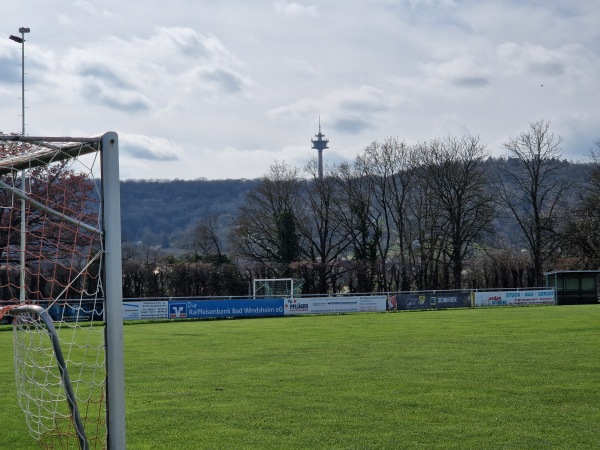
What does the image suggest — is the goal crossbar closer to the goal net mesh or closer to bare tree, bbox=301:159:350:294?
the goal net mesh

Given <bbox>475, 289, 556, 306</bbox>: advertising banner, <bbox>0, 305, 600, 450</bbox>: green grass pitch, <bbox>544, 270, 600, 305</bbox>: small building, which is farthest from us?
<bbox>544, 270, 600, 305</bbox>: small building

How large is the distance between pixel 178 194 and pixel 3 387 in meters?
158

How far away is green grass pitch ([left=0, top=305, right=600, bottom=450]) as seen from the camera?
365 inches

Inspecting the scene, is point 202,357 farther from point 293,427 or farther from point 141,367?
point 293,427

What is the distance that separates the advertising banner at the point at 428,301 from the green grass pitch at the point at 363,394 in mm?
24165

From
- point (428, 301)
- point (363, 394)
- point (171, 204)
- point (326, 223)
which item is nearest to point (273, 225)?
point (326, 223)

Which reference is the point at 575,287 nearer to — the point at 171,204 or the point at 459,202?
the point at 459,202

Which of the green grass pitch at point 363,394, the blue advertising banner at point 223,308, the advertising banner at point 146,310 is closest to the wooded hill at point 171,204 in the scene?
the blue advertising banner at point 223,308

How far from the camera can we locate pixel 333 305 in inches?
1764

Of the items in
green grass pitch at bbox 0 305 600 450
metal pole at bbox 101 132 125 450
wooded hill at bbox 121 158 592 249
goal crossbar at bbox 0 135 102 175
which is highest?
wooded hill at bbox 121 158 592 249

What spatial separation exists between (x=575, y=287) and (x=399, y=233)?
2341cm

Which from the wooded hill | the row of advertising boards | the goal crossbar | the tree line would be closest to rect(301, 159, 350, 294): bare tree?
the tree line

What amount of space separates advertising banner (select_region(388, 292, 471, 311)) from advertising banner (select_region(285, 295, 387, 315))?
872mm

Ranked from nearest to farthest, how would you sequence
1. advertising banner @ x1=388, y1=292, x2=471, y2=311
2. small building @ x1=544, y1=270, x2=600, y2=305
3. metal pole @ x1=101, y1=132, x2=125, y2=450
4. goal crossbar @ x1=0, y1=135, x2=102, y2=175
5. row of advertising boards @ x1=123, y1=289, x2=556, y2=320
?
metal pole @ x1=101, y1=132, x2=125, y2=450 < goal crossbar @ x1=0, y1=135, x2=102, y2=175 < row of advertising boards @ x1=123, y1=289, x2=556, y2=320 < advertising banner @ x1=388, y1=292, x2=471, y2=311 < small building @ x1=544, y1=270, x2=600, y2=305
